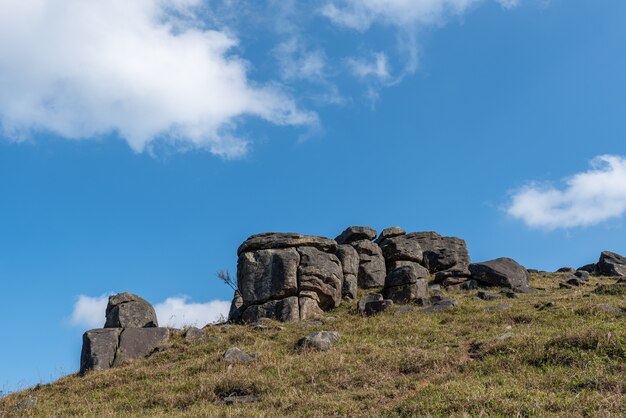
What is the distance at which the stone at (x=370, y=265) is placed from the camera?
42.3m

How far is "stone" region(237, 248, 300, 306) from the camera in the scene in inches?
1394

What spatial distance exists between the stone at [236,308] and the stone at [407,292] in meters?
8.84

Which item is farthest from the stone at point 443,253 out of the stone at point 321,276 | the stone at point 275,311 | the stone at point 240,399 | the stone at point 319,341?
the stone at point 240,399

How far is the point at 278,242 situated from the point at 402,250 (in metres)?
11.3

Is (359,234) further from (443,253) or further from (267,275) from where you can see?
(267,275)

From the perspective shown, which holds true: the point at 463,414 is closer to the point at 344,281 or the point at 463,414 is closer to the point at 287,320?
the point at 287,320

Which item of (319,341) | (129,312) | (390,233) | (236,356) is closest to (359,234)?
(390,233)

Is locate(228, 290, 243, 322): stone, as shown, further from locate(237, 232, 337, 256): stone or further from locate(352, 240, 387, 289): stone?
locate(352, 240, 387, 289): stone

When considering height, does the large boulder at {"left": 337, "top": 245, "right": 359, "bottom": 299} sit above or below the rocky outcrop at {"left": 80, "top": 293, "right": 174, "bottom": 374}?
above

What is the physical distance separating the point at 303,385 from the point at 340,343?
6409 millimetres

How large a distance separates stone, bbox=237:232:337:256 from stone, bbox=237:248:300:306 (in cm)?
49

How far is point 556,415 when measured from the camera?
41.7 ft

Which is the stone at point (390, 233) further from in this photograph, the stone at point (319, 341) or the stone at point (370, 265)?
the stone at point (319, 341)

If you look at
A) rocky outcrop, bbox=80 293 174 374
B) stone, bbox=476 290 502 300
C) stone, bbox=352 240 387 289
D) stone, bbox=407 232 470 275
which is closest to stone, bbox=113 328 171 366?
rocky outcrop, bbox=80 293 174 374
